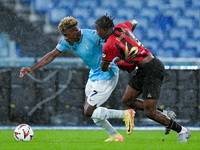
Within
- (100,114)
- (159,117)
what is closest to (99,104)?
(100,114)

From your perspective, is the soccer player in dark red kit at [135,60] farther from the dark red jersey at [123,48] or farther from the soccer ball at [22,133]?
the soccer ball at [22,133]

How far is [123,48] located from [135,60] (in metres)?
0.25

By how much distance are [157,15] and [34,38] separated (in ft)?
11.1

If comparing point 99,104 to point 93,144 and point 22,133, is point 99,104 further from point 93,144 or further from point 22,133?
point 22,133

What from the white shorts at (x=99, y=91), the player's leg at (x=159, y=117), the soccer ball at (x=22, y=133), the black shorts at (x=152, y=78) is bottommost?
the soccer ball at (x=22, y=133)

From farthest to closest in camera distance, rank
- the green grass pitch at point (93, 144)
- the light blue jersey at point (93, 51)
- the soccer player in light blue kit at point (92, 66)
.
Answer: the light blue jersey at point (93, 51) → the soccer player in light blue kit at point (92, 66) → the green grass pitch at point (93, 144)

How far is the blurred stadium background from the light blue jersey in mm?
3192

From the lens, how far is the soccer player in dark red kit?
5281 millimetres

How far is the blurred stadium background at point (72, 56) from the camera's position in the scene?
906 cm

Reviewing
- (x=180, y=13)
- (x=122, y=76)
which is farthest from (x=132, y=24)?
(x=180, y=13)

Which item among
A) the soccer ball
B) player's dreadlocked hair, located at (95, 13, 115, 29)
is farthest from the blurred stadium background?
player's dreadlocked hair, located at (95, 13, 115, 29)

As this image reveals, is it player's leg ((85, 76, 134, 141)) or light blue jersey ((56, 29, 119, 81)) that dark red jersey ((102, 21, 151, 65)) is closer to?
light blue jersey ((56, 29, 119, 81))

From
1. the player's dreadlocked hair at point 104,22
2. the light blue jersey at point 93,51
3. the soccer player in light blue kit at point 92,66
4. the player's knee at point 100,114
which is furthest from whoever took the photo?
the light blue jersey at point 93,51

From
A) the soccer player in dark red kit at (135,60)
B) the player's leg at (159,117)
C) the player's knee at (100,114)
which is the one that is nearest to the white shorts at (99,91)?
the player's knee at (100,114)
